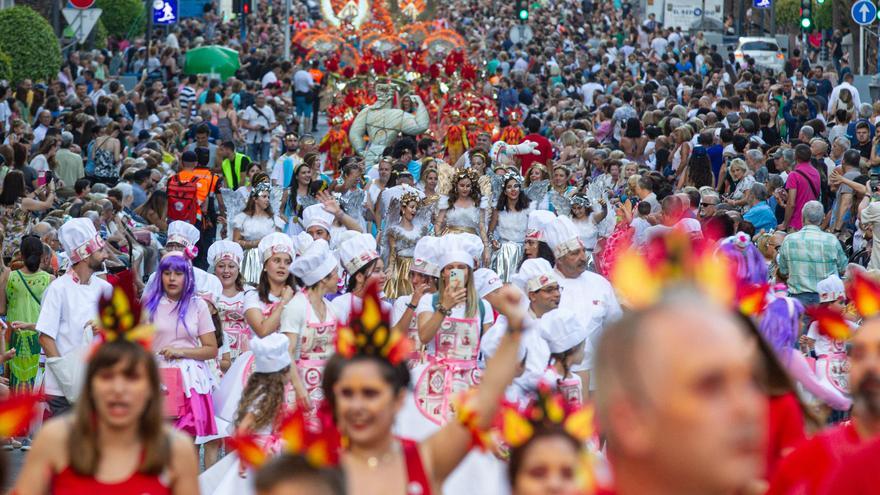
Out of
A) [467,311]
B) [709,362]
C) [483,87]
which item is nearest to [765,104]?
[483,87]

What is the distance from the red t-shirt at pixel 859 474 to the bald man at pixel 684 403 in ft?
1.47

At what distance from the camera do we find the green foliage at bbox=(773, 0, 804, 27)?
5312cm

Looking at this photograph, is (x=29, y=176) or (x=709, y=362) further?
(x=29, y=176)

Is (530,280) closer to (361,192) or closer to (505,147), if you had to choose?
(361,192)

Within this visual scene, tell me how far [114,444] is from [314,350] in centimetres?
456

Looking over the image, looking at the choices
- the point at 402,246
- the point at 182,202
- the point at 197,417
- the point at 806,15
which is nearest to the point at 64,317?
the point at 197,417

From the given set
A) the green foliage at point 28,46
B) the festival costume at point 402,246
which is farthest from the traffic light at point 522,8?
the festival costume at point 402,246

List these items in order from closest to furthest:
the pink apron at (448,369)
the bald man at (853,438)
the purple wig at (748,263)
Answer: the bald man at (853,438)
the purple wig at (748,263)
the pink apron at (448,369)

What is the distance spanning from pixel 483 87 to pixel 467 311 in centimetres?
2167

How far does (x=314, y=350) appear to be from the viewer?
30.7 ft

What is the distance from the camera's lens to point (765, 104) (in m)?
24.6

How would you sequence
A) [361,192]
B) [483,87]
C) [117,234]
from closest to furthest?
[117,234] < [361,192] < [483,87]

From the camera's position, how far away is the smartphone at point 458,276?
388 inches

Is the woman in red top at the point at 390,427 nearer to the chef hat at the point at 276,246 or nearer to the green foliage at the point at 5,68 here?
the chef hat at the point at 276,246
